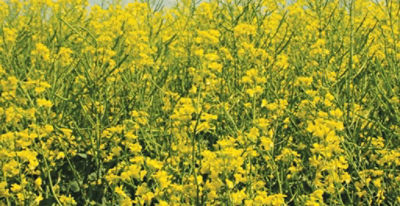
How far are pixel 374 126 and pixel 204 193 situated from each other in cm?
113

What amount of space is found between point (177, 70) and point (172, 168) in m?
1.38

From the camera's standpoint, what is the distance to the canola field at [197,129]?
6.32 ft

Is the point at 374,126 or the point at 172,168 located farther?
the point at 374,126

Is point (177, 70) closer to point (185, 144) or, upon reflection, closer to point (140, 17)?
point (140, 17)

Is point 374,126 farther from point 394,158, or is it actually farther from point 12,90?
point 12,90

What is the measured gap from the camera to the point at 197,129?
6.31 feet

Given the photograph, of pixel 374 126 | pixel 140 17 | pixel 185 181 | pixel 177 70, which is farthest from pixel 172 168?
pixel 140 17

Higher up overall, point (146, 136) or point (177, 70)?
point (177, 70)

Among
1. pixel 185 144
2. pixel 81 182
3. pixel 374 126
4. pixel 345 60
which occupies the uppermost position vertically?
pixel 345 60

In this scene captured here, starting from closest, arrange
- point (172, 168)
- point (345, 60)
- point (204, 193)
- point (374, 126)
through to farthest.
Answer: point (204, 193)
point (172, 168)
point (374, 126)
point (345, 60)

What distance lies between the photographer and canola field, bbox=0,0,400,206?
193 centimetres

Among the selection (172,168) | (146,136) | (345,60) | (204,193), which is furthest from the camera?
(345,60)

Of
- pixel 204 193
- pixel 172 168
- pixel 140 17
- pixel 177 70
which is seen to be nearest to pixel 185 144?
pixel 172 168

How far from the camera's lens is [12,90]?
254cm
